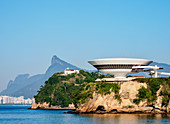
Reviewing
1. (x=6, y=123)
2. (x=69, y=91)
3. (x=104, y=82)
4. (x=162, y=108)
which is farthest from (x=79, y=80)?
(x=6, y=123)

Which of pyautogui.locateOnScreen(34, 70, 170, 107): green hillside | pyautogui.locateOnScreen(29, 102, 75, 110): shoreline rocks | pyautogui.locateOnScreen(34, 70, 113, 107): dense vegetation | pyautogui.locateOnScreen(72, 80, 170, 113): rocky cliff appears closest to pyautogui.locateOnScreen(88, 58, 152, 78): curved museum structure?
pyautogui.locateOnScreen(34, 70, 170, 107): green hillside

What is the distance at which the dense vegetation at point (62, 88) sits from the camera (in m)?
139

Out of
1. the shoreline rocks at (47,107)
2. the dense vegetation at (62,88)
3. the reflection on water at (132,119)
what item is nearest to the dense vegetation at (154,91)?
the reflection on water at (132,119)

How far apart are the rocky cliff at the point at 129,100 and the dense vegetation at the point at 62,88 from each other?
49.7 metres

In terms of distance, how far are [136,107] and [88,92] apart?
1200 centimetres

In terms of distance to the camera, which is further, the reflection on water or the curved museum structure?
the curved museum structure

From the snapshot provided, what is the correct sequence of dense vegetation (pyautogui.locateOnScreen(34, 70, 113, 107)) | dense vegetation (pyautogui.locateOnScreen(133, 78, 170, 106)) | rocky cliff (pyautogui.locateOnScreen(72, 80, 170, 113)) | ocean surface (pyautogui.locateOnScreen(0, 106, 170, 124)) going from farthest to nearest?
1. dense vegetation (pyautogui.locateOnScreen(34, 70, 113, 107))
2. dense vegetation (pyautogui.locateOnScreen(133, 78, 170, 106))
3. rocky cliff (pyautogui.locateOnScreen(72, 80, 170, 113))
4. ocean surface (pyautogui.locateOnScreen(0, 106, 170, 124))

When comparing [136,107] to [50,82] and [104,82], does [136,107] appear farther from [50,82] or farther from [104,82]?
[50,82]

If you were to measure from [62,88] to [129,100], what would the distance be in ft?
203

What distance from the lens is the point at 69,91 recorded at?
142 meters

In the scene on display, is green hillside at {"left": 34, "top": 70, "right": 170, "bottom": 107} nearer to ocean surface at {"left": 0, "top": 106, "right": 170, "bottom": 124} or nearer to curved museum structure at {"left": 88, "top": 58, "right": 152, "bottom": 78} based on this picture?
curved museum structure at {"left": 88, "top": 58, "right": 152, "bottom": 78}

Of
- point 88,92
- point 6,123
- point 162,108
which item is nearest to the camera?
point 6,123

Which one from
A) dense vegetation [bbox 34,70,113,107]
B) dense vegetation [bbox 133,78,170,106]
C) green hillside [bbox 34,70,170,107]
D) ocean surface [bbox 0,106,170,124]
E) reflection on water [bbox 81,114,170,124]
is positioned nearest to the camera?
reflection on water [bbox 81,114,170,124]

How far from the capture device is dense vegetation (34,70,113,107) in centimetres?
13925
